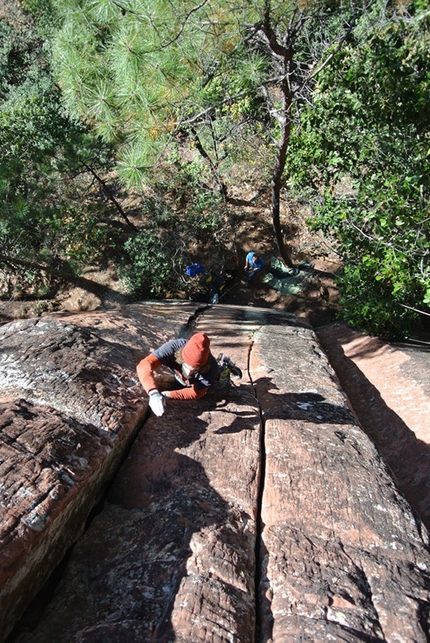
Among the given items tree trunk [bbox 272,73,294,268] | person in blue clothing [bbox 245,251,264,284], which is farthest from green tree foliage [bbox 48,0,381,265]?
person in blue clothing [bbox 245,251,264,284]

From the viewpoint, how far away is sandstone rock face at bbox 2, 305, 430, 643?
2.71m

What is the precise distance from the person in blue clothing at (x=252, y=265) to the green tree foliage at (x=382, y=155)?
2.73 meters

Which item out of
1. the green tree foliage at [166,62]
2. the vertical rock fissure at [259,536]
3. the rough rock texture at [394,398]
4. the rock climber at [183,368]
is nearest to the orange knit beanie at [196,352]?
the rock climber at [183,368]

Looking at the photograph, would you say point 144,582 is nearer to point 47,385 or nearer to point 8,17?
point 47,385

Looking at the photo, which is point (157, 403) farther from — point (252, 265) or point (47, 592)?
point (252, 265)

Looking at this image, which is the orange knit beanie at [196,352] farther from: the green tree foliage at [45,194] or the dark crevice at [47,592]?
the green tree foliage at [45,194]

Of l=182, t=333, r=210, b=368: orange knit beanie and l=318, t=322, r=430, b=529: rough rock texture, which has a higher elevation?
l=182, t=333, r=210, b=368: orange knit beanie

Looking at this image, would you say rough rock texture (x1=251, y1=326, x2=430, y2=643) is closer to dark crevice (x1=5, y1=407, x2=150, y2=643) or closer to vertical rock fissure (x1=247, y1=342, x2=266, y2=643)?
vertical rock fissure (x1=247, y1=342, x2=266, y2=643)

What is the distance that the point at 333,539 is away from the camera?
330 cm

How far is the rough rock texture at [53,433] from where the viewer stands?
2.76 metres

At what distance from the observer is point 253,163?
458 inches

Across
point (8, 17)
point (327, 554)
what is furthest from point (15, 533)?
point (8, 17)

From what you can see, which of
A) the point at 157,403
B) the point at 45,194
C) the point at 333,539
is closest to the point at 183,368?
the point at 157,403

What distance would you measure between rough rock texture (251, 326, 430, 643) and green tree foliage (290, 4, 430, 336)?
7.52ft
